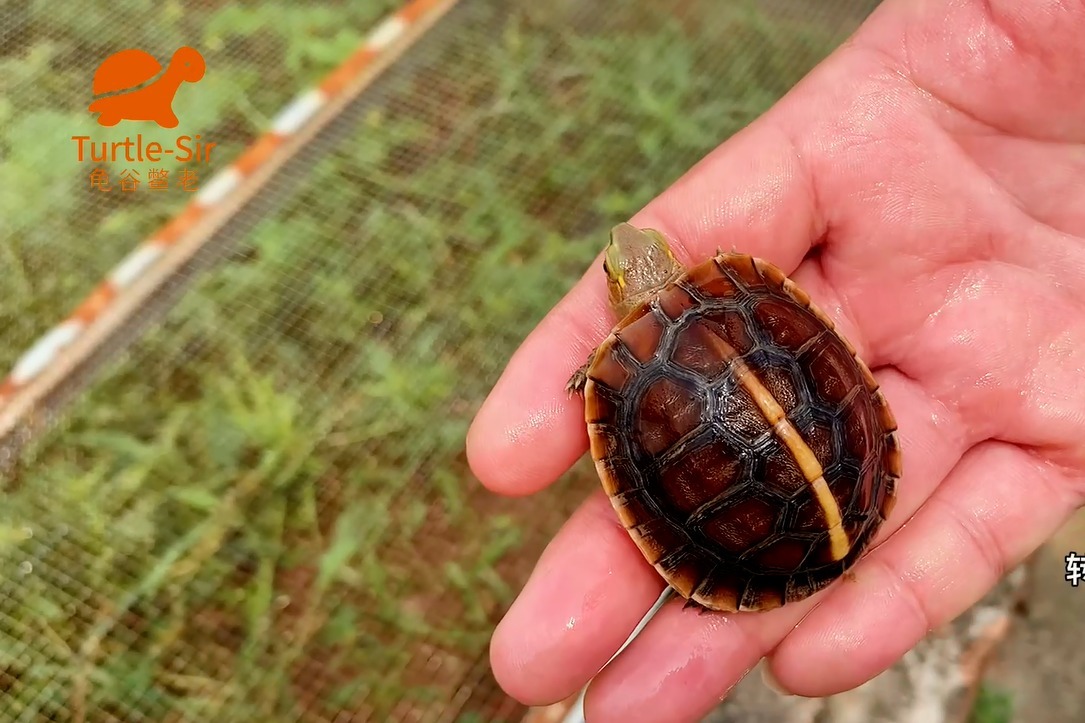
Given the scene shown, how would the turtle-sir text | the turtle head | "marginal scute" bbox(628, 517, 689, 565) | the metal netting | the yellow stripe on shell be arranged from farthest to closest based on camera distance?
the turtle-sir text → the metal netting → the turtle head → "marginal scute" bbox(628, 517, 689, 565) → the yellow stripe on shell

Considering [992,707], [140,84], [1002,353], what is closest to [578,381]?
[1002,353]

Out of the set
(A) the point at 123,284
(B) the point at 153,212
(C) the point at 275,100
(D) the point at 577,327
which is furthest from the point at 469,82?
(D) the point at 577,327

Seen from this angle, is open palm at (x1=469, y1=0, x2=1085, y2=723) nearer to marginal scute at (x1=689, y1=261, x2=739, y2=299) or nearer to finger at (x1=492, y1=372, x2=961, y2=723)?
finger at (x1=492, y1=372, x2=961, y2=723)

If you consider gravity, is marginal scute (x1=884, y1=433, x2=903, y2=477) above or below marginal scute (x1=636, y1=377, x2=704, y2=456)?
below

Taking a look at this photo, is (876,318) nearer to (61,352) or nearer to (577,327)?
(577,327)

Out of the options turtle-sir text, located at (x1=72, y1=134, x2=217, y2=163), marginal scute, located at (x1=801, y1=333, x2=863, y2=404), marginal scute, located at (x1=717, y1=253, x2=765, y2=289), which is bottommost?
marginal scute, located at (x1=801, y1=333, x2=863, y2=404)

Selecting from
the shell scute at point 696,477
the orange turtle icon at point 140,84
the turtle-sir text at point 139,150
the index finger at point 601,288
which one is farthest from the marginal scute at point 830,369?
the orange turtle icon at point 140,84

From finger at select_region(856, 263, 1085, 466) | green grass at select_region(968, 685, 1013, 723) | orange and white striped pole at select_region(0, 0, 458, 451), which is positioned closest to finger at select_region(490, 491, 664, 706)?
finger at select_region(856, 263, 1085, 466)
